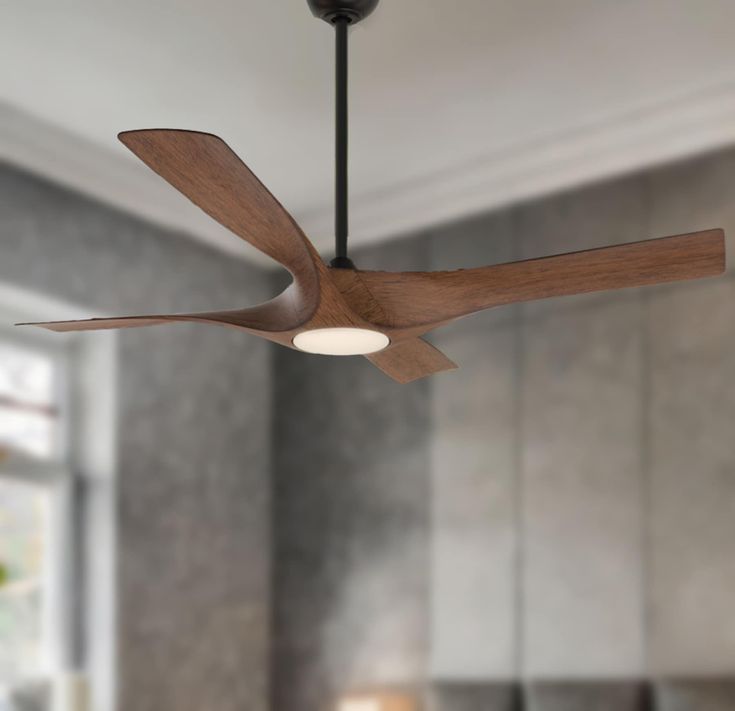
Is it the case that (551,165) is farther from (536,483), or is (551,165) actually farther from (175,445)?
(175,445)

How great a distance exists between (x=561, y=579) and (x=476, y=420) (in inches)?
24.3

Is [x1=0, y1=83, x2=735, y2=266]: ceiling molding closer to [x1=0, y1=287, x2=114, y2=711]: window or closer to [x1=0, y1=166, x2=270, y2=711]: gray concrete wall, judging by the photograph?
[x1=0, y1=166, x2=270, y2=711]: gray concrete wall

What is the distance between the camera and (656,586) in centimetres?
333

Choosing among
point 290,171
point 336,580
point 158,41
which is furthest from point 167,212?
point 336,580

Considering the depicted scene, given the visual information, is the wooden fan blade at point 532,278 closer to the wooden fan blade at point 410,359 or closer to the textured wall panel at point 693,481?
the wooden fan blade at point 410,359

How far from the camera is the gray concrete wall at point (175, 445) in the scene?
3.63 metres

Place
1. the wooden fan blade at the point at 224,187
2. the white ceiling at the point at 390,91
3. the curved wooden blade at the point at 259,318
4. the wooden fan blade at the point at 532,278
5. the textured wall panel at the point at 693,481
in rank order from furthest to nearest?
the textured wall panel at the point at 693,481 < the white ceiling at the point at 390,91 < the curved wooden blade at the point at 259,318 < the wooden fan blade at the point at 532,278 < the wooden fan blade at the point at 224,187

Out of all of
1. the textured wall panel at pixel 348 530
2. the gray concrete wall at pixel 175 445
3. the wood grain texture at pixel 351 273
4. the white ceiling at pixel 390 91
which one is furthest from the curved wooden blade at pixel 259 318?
the textured wall panel at pixel 348 530

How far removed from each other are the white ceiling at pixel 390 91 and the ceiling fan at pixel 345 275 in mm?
919

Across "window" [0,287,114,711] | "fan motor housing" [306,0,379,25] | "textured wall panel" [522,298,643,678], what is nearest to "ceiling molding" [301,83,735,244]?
"textured wall panel" [522,298,643,678]

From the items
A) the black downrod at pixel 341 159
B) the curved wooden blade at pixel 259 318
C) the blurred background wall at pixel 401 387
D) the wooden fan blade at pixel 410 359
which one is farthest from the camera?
the blurred background wall at pixel 401 387

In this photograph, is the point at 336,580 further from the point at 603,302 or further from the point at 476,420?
the point at 603,302

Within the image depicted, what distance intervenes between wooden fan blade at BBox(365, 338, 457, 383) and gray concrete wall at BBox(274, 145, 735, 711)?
4.06ft

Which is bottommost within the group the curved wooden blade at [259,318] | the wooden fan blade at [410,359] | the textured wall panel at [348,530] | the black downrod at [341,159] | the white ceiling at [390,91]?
the textured wall panel at [348,530]
